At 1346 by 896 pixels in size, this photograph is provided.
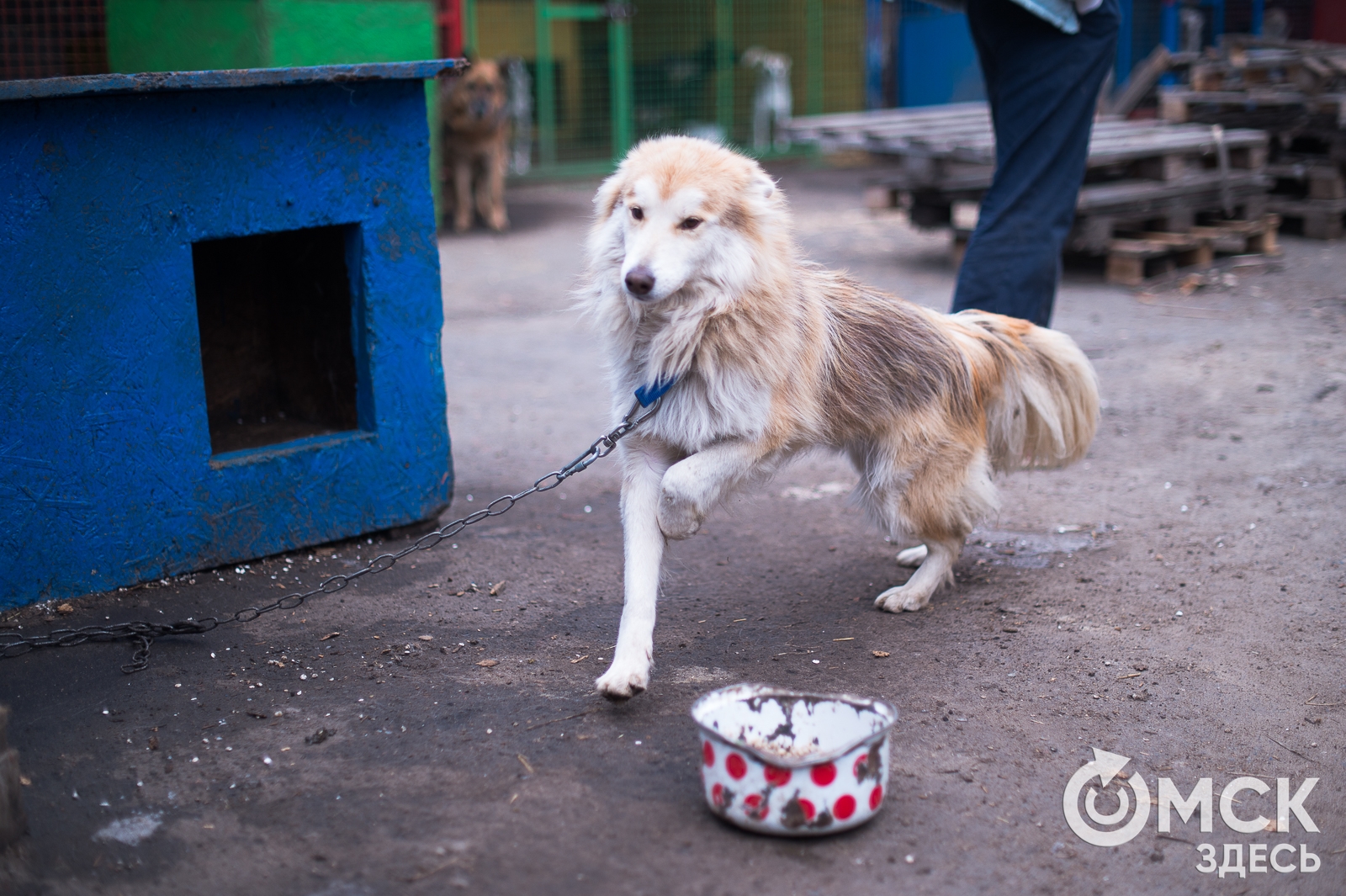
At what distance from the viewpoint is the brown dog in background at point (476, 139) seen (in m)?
10.1

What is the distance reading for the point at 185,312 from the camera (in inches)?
128

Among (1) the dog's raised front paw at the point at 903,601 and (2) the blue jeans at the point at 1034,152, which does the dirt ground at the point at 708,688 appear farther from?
(2) the blue jeans at the point at 1034,152

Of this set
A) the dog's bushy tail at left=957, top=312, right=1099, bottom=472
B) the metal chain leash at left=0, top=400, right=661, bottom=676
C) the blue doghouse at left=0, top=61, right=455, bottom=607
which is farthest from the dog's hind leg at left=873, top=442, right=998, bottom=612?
the blue doghouse at left=0, top=61, right=455, bottom=607

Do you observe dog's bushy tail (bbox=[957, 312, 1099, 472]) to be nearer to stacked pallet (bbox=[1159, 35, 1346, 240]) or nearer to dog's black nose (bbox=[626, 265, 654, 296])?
dog's black nose (bbox=[626, 265, 654, 296])

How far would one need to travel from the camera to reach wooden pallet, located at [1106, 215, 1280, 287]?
7176mm

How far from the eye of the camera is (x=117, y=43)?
8.12 m

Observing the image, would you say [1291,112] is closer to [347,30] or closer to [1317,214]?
[1317,214]

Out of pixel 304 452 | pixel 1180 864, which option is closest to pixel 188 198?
pixel 304 452

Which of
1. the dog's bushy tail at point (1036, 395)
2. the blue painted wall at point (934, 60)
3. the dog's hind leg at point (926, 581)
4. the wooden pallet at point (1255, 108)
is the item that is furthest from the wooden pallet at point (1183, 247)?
the blue painted wall at point (934, 60)

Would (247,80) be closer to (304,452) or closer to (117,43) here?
(304,452)

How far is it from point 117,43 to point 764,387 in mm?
7295

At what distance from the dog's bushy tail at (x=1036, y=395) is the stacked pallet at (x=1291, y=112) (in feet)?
19.2

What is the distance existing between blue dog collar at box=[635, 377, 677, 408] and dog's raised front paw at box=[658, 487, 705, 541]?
25 cm
